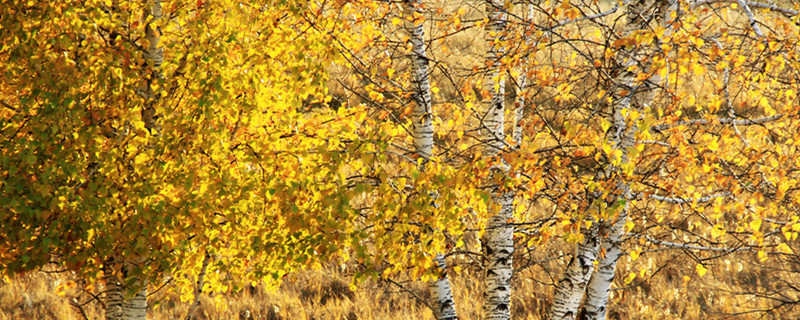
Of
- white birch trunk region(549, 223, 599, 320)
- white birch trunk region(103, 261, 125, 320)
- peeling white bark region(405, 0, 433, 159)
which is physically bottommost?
white birch trunk region(103, 261, 125, 320)

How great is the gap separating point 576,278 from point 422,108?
85.5 inches

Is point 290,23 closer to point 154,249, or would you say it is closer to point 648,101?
point 154,249

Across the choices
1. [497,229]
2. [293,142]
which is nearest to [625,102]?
[497,229]

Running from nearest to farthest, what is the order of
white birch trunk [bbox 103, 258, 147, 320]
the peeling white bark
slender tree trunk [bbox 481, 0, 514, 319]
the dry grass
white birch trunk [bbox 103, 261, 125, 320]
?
the peeling white bark, slender tree trunk [bbox 481, 0, 514, 319], white birch trunk [bbox 103, 258, 147, 320], white birch trunk [bbox 103, 261, 125, 320], the dry grass

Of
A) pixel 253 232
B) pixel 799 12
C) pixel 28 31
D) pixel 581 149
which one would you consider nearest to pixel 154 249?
pixel 253 232

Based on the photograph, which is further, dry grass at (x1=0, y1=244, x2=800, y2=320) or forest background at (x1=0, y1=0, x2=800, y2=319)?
dry grass at (x1=0, y1=244, x2=800, y2=320)

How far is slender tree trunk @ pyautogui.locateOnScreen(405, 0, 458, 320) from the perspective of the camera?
21.3 feet

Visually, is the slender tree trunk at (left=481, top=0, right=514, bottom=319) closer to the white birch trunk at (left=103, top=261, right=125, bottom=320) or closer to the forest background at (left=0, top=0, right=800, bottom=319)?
the forest background at (left=0, top=0, right=800, bottom=319)

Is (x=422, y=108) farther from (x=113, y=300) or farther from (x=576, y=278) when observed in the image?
(x=113, y=300)

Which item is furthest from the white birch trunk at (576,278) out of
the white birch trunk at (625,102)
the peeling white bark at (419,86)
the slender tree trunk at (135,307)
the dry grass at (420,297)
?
the dry grass at (420,297)

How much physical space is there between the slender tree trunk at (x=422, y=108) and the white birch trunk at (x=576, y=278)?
1.11m

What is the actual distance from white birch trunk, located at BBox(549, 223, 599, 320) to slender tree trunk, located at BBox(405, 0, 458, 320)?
1.11 metres

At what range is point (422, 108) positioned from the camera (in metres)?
6.74

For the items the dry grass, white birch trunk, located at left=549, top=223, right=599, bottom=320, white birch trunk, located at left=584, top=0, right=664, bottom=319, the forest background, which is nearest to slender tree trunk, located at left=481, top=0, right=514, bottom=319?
the forest background
